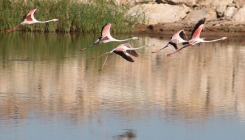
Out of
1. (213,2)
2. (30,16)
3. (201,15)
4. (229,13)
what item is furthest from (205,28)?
(30,16)

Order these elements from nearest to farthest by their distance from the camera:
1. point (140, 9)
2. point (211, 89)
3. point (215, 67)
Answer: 1. point (211, 89)
2. point (215, 67)
3. point (140, 9)

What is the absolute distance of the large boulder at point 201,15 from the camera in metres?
31.6

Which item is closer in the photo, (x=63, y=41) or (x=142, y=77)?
(x=142, y=77)

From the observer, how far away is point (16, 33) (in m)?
27.3

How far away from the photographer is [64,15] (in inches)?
1096

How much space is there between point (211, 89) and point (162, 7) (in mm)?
17813

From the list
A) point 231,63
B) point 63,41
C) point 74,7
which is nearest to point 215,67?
point 231,63

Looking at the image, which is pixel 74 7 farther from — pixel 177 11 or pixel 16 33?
pixel 177 11

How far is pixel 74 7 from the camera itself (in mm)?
27953

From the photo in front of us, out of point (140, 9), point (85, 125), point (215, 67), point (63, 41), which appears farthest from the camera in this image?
point (140, 9)

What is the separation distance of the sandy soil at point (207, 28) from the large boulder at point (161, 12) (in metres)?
0.63

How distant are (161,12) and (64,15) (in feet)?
17.6

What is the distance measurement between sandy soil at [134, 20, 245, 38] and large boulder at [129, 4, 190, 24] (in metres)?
0.63

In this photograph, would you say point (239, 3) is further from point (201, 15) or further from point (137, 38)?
point (137, 38)
